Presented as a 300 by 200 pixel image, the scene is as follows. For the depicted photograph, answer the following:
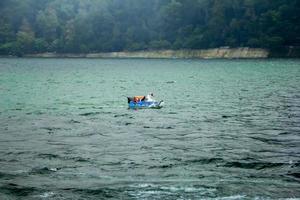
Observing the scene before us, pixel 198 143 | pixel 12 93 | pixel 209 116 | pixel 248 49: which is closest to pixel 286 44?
pixel 248 49

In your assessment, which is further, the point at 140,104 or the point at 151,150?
the point at 140,104

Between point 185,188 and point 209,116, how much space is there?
22.1 metres

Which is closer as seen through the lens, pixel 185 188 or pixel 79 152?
pixel 185 188

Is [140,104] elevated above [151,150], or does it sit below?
below

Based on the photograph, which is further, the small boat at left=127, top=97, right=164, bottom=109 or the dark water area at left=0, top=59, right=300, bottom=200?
the small boat at left=127, top=97, right=164, bottom=109

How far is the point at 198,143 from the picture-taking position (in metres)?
31.8

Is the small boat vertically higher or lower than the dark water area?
lower

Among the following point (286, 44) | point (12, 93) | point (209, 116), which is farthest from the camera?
point (286, 44)

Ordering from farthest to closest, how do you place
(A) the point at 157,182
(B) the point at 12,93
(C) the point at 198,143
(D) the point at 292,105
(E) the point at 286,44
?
(E) the point at 286,44
(B) the point at 12,93
(D) the point at 292,105
(C) the point at 198,143
(A) the point at 157,182

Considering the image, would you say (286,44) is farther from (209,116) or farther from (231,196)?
(231,196)

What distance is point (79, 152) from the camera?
29297 millimetres

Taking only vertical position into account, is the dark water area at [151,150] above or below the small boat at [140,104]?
above

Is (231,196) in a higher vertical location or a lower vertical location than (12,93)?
higher

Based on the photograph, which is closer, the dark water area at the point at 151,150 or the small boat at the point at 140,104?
the dark water area at the point at 151,150
